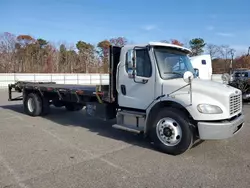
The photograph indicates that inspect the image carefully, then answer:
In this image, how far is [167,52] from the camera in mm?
5789

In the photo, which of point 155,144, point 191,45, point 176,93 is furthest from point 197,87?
point 191,45

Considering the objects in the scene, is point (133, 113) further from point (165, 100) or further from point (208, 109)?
point (208, 109)

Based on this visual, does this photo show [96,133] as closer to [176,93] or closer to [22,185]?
[176,93]

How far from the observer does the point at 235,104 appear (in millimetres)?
5238

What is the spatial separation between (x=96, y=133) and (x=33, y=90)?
13.3ft

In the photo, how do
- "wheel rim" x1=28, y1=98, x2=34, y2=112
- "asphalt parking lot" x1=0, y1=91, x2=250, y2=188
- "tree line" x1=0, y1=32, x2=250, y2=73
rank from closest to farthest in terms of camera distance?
"asphalt parking lot" x1=0, y1=91, x2=250, y2=188 < "wheel rim" x1=28, y1=98, x2=34, y2=112 < "tree line" x1=0, y1=32, x2=250, y2=73

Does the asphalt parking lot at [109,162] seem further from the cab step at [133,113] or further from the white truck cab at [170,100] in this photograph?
the cab step at [133,113]

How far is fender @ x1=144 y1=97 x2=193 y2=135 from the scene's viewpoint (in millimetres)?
5129

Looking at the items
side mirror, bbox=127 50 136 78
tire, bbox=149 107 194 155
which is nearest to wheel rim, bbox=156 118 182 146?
tire, bbox=149 107 194 155

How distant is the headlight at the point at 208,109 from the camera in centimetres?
477

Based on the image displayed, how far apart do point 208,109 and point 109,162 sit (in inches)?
83.9

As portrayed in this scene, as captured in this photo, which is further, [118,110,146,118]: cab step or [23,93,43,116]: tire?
[23,93,43,116]: tire

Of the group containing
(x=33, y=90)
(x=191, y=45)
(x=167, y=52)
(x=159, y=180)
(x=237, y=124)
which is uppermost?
(x=191, y=45)

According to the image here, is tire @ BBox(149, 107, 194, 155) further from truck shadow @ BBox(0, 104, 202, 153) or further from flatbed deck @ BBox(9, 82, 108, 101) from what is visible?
flatbed deck @ BBox(9, 82, 108, 101)
